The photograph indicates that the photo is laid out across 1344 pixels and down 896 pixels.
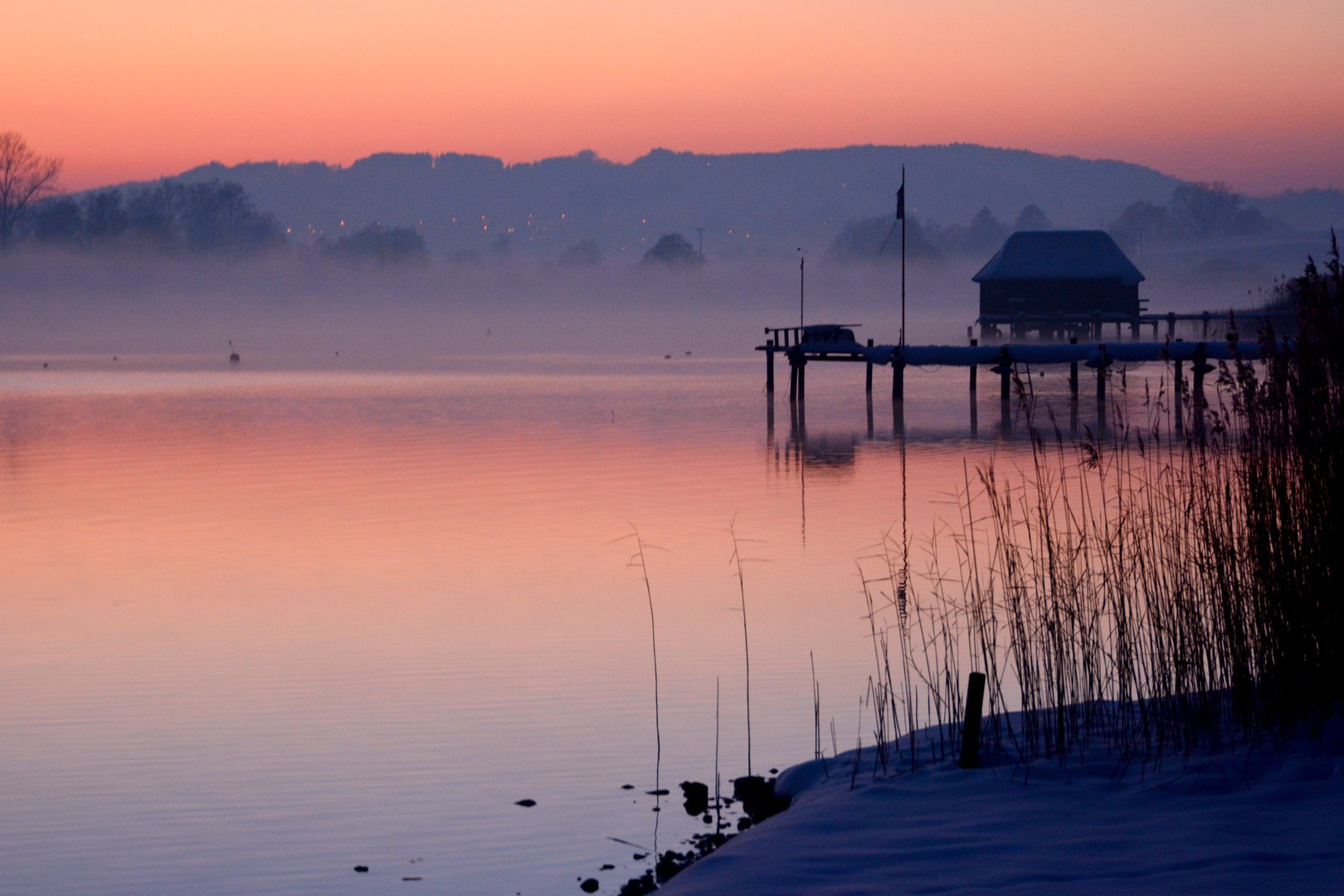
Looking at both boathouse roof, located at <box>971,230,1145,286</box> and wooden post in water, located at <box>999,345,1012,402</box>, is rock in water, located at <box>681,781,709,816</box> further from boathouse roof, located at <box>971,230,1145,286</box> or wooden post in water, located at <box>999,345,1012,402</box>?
boathouse roof, located at <box>971,230,1145,286</box>

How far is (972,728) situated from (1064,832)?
132 cm

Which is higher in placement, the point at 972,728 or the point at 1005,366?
the point at 1005,366

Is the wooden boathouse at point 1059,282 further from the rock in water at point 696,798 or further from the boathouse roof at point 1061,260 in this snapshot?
the rock in water at point 696,798

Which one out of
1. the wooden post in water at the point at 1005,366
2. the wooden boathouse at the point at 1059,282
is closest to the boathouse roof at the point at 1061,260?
the wooden boathouse at the point at 1059,282

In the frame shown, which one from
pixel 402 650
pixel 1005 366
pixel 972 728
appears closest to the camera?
pixel 972 728

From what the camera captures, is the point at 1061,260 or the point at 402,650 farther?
the point at 1061,260

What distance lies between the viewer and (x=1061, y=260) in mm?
75188

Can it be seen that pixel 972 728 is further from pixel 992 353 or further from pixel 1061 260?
pixel 1061 260

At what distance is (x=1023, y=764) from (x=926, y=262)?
186032 millimetres

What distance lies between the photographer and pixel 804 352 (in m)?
47.2

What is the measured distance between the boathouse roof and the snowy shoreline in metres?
68.6

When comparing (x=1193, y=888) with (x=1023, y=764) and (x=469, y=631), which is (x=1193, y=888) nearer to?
(x=1023, y=764)

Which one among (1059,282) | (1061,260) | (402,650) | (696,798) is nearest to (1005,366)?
(402,650)

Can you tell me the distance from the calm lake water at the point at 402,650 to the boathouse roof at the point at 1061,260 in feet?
154
